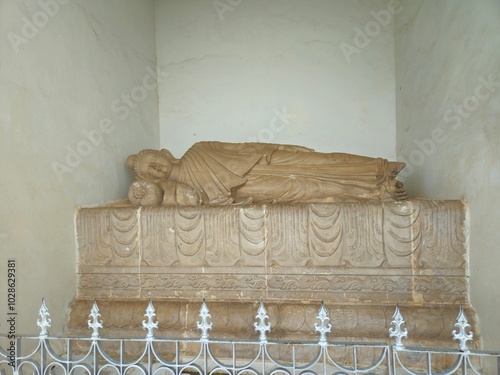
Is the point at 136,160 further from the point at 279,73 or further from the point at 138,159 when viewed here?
the point at 279,73

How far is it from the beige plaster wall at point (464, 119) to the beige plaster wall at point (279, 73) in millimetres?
679

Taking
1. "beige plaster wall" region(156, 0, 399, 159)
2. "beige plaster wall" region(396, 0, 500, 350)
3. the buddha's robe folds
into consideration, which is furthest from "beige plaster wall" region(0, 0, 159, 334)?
"beige plaster wall" region(396, 0, 500, 350)

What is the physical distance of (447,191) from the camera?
10.2 ft

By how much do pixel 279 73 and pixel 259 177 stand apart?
2.02 meters

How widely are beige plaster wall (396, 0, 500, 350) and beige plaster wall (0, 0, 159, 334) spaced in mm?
2930

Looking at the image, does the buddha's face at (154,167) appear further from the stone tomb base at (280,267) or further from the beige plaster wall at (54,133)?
the stone tomb base at (280,267)

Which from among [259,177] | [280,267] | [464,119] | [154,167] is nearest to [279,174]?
[259,177]

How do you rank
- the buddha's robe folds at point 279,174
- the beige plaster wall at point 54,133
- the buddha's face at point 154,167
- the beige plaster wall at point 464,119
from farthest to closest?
the buddha's face at point 154,167 → the buddha's robe folds at point 279,174 → the beige plaster wall at point 54,133 → the beige plaster wall at point 464,119

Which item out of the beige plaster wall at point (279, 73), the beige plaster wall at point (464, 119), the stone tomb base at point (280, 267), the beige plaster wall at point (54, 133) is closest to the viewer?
the beige plaster wall at point (464, 119)

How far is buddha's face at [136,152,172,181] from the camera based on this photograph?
3.52 m

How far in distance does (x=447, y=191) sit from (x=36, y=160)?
3.09 meters

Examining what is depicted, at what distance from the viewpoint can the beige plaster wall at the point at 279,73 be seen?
4754 mm

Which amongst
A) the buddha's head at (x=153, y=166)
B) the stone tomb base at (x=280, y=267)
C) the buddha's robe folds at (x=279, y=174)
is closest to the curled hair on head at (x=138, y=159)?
the buddha's head at (x=153, y=166)

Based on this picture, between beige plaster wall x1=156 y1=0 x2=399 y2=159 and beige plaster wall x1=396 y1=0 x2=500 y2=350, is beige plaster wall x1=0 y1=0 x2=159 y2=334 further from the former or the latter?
beige plaster wall x1=396 y1=0 x2=500 y2=350
